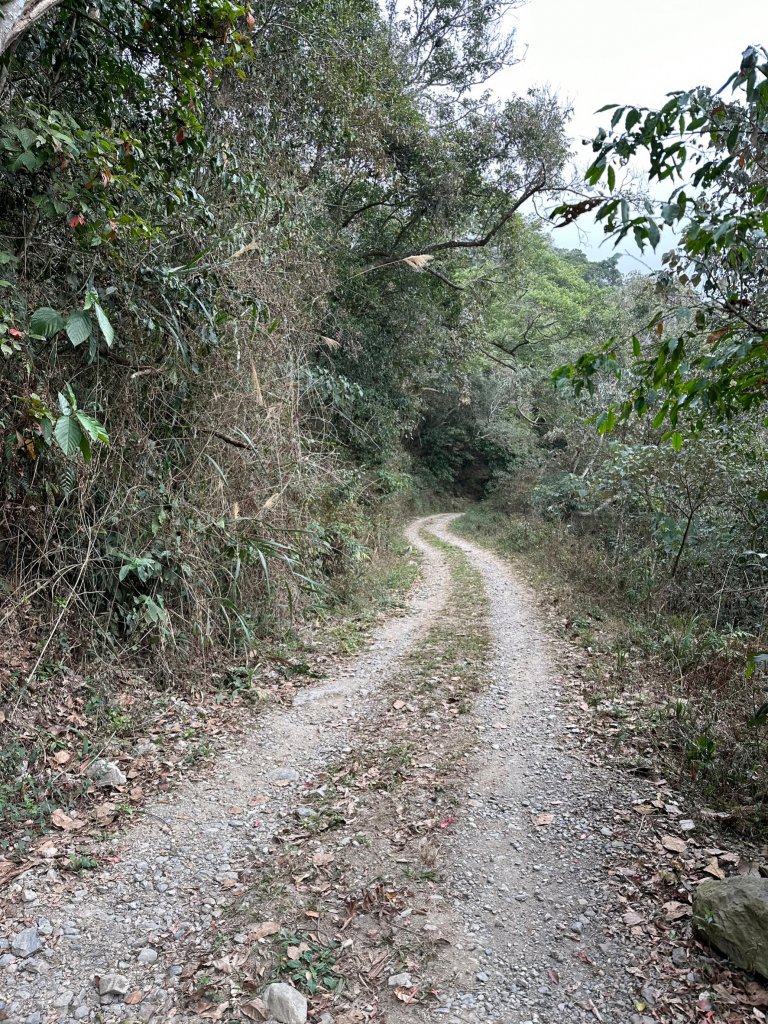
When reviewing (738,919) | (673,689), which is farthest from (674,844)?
(673,689)

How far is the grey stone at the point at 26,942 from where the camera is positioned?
2635 mm

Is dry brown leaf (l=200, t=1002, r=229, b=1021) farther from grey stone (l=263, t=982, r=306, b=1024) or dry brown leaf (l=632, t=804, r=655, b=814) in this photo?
dry brown leaf (l=632, t=804, r=655, b=814)

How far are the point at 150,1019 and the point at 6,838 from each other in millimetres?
1557

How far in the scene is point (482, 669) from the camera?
620 cm

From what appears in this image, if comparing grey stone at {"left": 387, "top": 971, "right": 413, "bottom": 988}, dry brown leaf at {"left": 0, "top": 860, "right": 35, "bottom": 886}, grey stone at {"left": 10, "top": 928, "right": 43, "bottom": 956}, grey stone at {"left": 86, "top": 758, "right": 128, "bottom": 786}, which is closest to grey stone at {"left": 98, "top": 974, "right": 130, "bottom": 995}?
grey stone at {"left": 10, "top": 928, "right": 43, "bottom": 956}

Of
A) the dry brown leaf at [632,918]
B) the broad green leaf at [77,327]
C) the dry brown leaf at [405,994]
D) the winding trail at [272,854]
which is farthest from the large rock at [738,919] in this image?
the broad green leaf at [77,327]

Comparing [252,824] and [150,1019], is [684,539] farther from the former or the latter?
[150,1019]

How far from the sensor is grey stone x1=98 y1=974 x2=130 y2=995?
2459mm

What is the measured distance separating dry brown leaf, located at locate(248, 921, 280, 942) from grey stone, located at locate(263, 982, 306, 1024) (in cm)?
30

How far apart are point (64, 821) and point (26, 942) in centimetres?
87

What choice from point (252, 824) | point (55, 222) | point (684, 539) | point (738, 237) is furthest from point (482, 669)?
point (55, 222)

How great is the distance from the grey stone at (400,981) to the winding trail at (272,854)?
0.11m

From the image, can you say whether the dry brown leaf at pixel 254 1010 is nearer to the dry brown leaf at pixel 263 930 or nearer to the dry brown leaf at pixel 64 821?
the dry brown leaf at pixel 263 930

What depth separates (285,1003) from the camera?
2375mm
